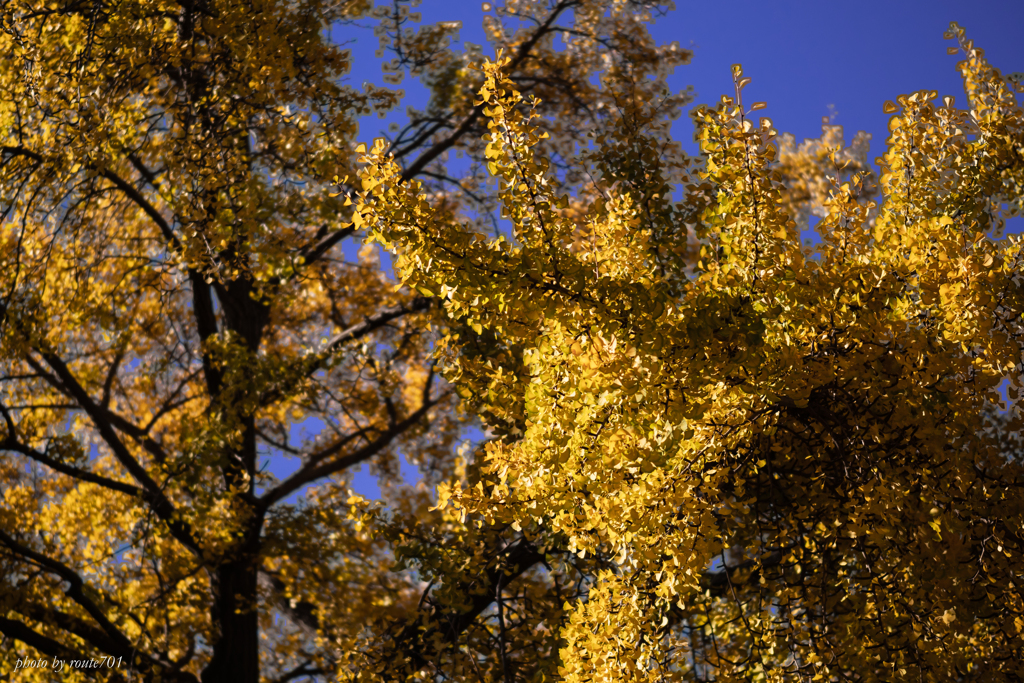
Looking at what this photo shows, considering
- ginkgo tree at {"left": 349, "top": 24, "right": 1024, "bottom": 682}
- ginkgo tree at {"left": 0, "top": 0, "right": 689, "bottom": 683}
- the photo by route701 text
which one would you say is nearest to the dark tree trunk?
ginkgo tree at {"left": 0, "top": 0, "right": 689, "bottom": 683}

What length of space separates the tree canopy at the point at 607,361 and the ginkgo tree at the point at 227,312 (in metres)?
0.05

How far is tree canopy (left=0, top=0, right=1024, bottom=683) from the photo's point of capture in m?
3.00

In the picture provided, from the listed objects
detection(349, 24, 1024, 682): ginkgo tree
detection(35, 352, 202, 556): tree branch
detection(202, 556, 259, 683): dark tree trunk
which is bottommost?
detection(349, 24, 1024, 682): ginkgo tree

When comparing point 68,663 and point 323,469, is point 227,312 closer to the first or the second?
point 323,469

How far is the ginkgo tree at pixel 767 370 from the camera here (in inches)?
116

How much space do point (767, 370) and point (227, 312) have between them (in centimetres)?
640

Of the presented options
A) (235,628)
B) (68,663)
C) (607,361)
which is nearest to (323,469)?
(235,628)

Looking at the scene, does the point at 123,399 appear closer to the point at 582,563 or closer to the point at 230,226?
the point at 230,226

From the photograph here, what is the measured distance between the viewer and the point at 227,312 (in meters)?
8.06

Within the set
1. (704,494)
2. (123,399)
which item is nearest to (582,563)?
(704,494)

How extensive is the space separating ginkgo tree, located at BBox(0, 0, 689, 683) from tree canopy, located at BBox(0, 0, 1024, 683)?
0.15 ft

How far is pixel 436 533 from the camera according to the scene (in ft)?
14.6

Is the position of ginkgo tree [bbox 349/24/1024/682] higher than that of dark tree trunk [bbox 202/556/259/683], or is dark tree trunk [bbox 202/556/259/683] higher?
dark tree trunk [bbox 202/556/259/683]

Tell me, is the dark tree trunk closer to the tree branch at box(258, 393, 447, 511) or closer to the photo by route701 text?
the tree branch at box(258, 393, 447, 511)
